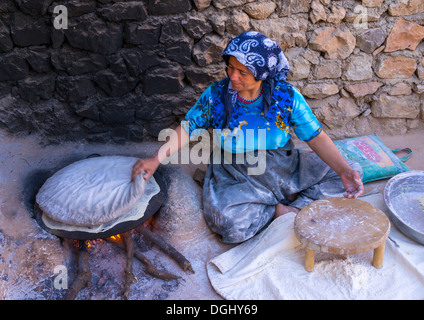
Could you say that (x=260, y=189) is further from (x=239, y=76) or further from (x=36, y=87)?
(x=36, y=87)

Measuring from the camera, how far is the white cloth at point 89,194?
2.01m

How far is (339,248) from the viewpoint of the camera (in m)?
1.73

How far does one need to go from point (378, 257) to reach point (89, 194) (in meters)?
1.43

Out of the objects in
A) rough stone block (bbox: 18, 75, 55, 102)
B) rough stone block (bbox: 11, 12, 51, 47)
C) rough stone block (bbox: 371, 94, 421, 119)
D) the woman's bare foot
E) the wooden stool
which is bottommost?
the woman's bare foot

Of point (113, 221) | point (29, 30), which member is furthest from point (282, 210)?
point (29, 30)

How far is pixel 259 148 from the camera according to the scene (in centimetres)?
226

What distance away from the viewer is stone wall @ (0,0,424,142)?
2334 mm

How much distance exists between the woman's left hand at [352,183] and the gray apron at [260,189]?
268 mm

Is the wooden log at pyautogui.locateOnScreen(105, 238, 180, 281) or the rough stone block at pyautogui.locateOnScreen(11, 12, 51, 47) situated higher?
the rough stone block at pyautogui.locateOnScreen(11, 12, 51, 47)

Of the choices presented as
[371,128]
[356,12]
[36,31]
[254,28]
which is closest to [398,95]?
[371,128]

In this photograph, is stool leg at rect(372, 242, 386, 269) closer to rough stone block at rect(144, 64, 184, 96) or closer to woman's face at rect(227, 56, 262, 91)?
woman's face at rect(227, 56, 262, 91)

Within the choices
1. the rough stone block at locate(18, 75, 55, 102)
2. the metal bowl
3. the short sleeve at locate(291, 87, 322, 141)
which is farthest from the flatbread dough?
the metal bowl

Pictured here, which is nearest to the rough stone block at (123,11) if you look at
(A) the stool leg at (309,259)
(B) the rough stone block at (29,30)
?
(B) the rough stone block at (29,30)

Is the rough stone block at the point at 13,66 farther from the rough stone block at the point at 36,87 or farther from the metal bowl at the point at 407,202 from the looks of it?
the metal bowl at the point at 407,202
